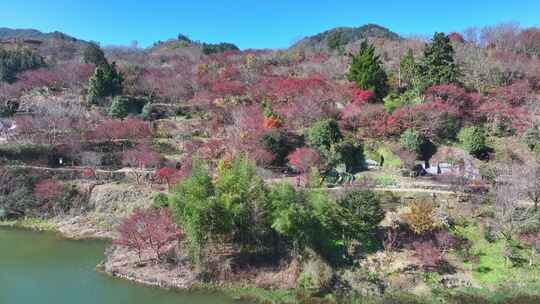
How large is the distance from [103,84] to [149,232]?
81.8 feet

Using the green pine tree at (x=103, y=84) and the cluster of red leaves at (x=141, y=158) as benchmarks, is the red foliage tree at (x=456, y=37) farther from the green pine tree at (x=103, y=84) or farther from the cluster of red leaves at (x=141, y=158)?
the green pine tree at (x=103, y=84)

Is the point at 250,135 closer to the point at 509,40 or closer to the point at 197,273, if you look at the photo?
the point at 197,273

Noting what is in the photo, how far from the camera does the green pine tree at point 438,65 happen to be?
89.1ft

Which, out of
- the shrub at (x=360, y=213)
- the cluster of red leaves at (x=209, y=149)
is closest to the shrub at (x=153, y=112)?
the cluster of red leaves at (x=209, y=149)

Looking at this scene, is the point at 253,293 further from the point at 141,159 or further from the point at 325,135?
the point at 141,159

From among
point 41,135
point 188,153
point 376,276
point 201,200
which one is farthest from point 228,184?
point 41,135

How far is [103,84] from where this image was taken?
34.8m

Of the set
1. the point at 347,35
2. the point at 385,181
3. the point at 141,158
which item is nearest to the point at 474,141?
the point at 385,181

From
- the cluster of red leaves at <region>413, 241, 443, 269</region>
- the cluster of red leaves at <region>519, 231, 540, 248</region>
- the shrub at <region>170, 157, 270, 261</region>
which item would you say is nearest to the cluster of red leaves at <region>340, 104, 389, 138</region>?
the cluster of red leaves at <region>519, 231, 540, 248</region>

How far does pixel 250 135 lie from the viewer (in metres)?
24.1

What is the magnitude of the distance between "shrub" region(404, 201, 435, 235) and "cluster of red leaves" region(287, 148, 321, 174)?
662cm

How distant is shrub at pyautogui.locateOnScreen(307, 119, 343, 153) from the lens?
22938 millimetres

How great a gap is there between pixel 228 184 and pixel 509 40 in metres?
38.0

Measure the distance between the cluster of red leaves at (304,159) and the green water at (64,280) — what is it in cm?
997
